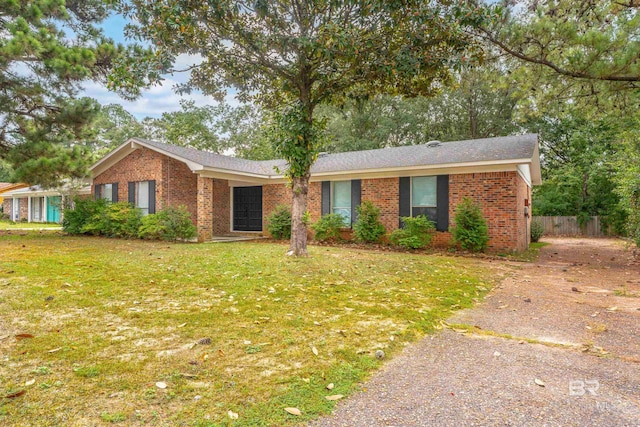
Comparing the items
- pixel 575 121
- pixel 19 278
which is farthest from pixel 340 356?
pixel 575 121

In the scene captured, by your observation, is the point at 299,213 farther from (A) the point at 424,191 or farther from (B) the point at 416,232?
(A) the point at 424,191

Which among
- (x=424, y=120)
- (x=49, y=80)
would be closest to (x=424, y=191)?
(x=49, y=80)

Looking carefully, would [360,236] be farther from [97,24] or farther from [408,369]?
[97,24]

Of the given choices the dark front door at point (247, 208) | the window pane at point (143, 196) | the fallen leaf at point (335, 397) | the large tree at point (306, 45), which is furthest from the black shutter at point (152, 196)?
the fallen leaf at point (335, 397)

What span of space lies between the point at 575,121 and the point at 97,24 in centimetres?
2551

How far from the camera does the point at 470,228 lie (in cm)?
1033

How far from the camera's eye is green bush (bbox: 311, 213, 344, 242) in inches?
501

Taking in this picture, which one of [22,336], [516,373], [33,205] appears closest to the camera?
[516,373]

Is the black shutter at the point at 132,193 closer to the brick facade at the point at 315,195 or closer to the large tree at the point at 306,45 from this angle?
the brick facade at the point at 315,195

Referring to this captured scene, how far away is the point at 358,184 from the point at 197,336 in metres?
10.1

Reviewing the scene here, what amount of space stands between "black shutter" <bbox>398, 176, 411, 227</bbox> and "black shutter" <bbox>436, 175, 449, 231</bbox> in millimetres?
940

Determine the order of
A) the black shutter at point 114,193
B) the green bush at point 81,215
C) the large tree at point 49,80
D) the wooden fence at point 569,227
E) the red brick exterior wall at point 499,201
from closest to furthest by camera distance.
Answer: the large tree at point 49,80 → the red brick exterior wall at point 499,201 → the green bush at point 81,215 → the black shutter at point 114,193 → the wooden fence at point 569,227

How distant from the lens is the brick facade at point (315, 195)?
10469mm

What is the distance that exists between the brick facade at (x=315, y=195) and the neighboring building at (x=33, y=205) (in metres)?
11.6
